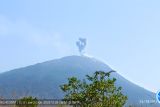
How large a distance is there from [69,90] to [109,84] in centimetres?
299

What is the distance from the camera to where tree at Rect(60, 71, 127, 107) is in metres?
30.4

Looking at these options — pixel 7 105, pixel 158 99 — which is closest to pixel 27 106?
pixel 158 99

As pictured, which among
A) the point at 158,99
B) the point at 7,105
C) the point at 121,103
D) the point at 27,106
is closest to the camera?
the point at 158,99

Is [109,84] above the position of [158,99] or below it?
above

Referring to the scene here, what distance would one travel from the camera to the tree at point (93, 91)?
30.4 m

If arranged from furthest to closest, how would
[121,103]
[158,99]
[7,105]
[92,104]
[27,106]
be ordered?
[7,105] < [27,106] < [121,103] < [92,104] < [158,99]

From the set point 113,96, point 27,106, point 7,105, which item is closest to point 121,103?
point 113,96

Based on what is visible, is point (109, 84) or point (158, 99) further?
point (109, 84)

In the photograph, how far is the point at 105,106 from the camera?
1216 inches

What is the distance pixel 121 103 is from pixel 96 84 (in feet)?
10.4

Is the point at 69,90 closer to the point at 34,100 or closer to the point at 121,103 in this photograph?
the point at 121,103

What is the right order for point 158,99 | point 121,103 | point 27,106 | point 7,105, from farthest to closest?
Result: point 7,105, point 27,106, point 121,103, point 158,99

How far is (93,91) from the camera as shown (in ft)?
100

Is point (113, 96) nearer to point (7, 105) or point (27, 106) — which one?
point (27, 106)
